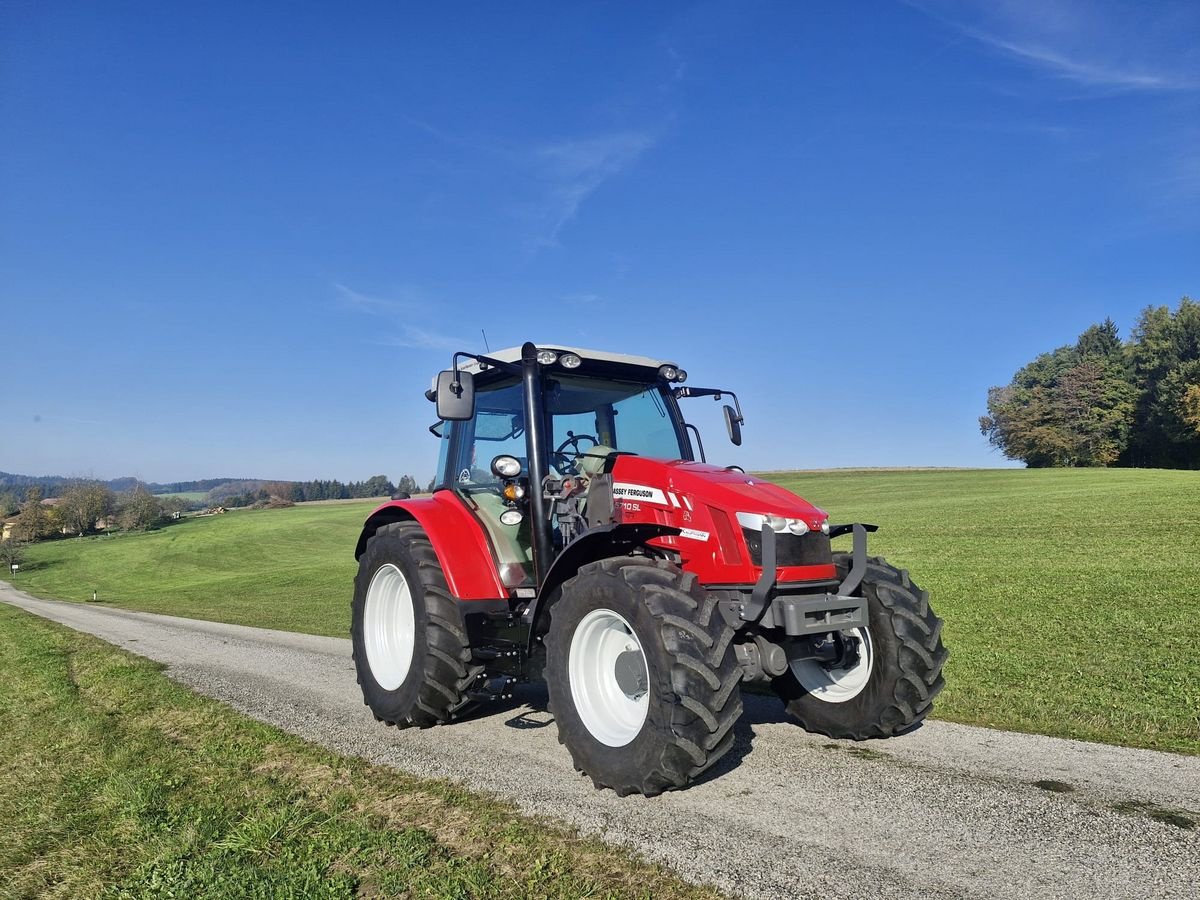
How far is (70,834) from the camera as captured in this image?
3959mm

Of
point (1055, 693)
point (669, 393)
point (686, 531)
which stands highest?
point (669, 393)

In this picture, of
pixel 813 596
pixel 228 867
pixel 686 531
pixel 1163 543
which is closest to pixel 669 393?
pixel 686 531

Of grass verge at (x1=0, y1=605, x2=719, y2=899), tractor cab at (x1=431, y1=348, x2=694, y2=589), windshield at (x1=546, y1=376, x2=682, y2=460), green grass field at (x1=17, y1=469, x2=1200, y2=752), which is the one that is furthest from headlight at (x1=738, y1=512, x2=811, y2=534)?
green grass field at (x1=17, y1=469, x2=1200, y2=752)

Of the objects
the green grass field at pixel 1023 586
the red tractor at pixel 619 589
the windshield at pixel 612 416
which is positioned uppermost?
the windshield at pixel 612 416

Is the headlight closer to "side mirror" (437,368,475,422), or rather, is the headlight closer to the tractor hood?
the tractor hood

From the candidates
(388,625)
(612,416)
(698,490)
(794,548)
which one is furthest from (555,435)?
(388,625)

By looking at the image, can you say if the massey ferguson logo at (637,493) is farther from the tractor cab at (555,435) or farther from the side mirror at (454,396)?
the side mirror at (454,396)

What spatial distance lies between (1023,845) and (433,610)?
147 inches

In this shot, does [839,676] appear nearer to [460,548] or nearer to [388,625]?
[460,548]

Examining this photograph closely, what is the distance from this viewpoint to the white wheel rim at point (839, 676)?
516cm

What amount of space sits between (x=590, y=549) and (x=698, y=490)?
2.41 ft

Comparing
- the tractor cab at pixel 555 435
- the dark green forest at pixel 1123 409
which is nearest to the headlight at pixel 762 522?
the tractor cab at pixel 555 435

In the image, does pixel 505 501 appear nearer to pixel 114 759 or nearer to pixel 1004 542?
pixel 114 759

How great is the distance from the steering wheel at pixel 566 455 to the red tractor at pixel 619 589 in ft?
0.05
